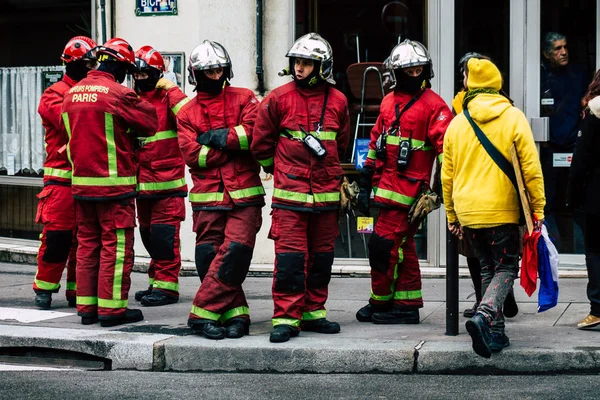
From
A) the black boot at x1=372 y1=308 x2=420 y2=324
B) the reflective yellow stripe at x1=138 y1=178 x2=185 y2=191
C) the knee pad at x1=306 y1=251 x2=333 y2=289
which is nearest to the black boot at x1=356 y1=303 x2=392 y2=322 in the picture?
Answer: the black boot at x1=372 y1=308 x2=420 y2=324

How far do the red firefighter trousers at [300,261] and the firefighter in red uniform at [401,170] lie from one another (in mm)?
464

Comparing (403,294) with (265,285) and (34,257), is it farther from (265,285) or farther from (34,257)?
(34,257)

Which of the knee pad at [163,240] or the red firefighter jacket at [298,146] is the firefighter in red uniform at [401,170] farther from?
the knee pad at [163,240]

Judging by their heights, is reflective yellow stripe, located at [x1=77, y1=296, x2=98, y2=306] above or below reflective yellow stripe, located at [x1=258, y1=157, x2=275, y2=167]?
below

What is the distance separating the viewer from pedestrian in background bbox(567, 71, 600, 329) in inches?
295

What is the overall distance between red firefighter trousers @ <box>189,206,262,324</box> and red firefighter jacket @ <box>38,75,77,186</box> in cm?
158

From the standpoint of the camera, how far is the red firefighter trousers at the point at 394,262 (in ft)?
26.0

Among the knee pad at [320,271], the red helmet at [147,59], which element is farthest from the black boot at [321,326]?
the red helmet at [147,59]

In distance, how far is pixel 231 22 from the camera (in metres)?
10.8

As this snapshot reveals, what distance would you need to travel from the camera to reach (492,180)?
22.7 feet

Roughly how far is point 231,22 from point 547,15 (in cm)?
302

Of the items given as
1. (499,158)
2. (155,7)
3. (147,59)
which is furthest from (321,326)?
(155,7)

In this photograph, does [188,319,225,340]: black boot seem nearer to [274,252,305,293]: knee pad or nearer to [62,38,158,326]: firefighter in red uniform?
[274,252,305,293]: knee pad

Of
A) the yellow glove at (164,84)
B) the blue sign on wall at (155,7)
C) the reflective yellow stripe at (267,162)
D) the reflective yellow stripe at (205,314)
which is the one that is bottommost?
the reflective yellow stripe at (205,314)
